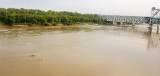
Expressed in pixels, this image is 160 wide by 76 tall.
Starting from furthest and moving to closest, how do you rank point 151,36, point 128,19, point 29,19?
point 128,19, point 29,19, point 151,36

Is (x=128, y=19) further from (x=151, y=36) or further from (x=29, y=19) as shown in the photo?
(x=29, y=19)

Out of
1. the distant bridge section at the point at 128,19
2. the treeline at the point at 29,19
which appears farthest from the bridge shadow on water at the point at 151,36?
the treeline at the point at 29,19

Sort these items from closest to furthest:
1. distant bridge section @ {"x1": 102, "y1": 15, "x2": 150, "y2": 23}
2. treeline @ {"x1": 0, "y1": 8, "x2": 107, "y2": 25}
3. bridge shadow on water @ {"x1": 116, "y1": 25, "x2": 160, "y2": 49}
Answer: bridge shadow on water @ {"x1": 116, "y1": 25, "x2": 160, "y2": 49}, treeline @ {"x1": 0, "y1": 8, "x2": 107, "y2": 25}, distant bridge section @ {"x1": 102, "y1": 15, "x2": 150, "y2": 23}

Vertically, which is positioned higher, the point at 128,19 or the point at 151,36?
the point at 128,19

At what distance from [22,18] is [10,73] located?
40142 mm

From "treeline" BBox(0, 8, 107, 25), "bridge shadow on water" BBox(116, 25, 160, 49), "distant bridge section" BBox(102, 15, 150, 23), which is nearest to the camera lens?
"bridge shadow on water" BBox(116, 25, 160, 49)

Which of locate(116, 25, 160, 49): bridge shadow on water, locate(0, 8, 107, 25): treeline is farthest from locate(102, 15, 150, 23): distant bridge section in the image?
locate(0, 8, 107, 25): treeline

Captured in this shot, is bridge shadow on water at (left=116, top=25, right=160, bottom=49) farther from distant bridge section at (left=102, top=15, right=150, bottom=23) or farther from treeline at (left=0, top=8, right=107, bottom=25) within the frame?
treeline at (left=0, top=8, right=107, bottom=25)

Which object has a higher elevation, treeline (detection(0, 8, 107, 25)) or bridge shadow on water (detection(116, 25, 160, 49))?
treeline (detection(0, 8, 107, 25))

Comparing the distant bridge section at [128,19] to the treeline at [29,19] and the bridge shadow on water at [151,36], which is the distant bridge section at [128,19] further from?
the treeline at [29,19]

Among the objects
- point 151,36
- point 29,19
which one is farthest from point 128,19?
point 29,19

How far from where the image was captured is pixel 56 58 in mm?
11922

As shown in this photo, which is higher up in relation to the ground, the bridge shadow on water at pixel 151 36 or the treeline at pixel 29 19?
the treeline at pixel 29 19

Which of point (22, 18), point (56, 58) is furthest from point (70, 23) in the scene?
point (56, 58)
